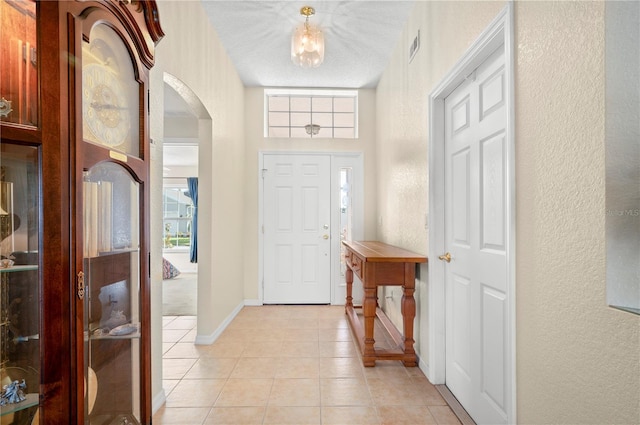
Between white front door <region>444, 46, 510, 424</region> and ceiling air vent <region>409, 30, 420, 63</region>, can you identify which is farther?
ceiling air vent <region>409, 30, 420, 63</region>

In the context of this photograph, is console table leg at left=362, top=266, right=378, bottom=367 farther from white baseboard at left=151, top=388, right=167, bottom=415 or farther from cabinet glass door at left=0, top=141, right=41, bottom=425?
cabinet glass door at left=0, top=141, right=41, bottom=425

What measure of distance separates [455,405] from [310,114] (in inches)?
146

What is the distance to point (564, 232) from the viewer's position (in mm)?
1070

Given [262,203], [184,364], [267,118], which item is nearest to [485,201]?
[184,364]

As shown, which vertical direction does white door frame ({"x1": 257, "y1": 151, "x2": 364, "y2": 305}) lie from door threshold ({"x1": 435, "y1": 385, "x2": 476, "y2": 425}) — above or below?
above

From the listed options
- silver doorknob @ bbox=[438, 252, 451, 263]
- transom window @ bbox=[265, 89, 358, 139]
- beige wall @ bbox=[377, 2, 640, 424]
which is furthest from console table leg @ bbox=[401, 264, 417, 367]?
transom window @ bbox=[265, 89, 358, 139]

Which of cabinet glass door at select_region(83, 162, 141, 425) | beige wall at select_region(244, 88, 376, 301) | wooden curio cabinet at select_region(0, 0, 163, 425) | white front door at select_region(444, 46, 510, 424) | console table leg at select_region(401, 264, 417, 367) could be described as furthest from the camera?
beige wall at select_region(244, 88, 376, 301)

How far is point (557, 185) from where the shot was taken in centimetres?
110

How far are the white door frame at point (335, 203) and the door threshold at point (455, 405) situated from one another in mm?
2235

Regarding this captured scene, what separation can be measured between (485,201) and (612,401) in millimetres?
1016

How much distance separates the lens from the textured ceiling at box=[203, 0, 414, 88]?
8.71 ft

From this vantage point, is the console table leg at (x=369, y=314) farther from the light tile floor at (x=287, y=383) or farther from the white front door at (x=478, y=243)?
the white front door at (x=478, y=243)

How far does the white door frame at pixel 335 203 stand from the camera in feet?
14.1

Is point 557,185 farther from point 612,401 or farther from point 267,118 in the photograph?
point 267,118
